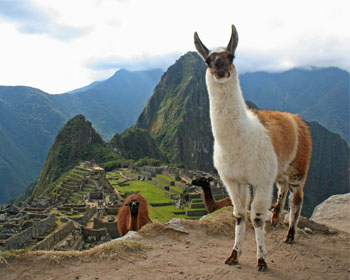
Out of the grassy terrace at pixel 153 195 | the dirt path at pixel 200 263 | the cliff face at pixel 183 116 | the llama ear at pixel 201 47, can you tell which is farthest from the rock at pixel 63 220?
the cliff face at pixel 183 116

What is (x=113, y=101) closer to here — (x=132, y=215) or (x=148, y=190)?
(x=148, y=190)

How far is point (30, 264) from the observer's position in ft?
10.3

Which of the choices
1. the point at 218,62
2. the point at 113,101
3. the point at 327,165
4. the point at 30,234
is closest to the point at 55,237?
the point at 30,234

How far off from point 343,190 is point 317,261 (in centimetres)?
9529

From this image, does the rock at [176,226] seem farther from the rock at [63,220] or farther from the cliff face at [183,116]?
the cliff face at [183,116]

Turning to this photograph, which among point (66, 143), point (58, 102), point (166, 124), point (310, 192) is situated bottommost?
point (310, 192)

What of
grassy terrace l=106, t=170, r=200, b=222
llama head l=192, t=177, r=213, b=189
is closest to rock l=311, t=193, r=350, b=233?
llama head l=192, t=177, r=213, b=189

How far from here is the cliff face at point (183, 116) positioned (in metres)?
91.1

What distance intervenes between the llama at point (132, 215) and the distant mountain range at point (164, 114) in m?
65.5

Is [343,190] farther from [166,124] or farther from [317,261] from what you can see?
[317,261]

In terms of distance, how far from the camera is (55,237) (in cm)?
1447

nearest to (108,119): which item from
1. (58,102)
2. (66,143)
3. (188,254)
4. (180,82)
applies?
(58,102)

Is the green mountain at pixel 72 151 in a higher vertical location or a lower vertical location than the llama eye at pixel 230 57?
lower

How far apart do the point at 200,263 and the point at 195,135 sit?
96020 mm
